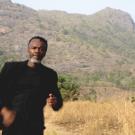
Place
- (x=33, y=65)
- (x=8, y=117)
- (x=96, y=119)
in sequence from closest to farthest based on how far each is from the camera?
(x=8, y=117), (x=33, y=65), (x=96, y=119)

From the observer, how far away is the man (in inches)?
152

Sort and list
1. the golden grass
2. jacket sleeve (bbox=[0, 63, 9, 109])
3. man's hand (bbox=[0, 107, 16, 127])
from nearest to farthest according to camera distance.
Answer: man's hand (bbox=[0, 107, 16, 127]) < jacket sleeve (bbox=[0, 63, 9, 109]) < the golden grass

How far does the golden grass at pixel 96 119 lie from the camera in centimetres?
810

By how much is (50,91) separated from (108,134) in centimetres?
609

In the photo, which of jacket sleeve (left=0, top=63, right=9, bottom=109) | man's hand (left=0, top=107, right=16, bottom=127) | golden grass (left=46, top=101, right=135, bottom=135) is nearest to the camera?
man's hand (left=0, top=107, right=16, bottom=127)

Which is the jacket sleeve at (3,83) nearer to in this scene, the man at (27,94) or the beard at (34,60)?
the man at (27,94)

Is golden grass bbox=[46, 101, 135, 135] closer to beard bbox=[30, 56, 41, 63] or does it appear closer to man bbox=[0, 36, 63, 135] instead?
man bbox=[0, 36, 63, 135]

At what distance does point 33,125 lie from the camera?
3906 millimetres

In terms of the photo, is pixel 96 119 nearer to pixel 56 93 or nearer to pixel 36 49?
pixel 56 93

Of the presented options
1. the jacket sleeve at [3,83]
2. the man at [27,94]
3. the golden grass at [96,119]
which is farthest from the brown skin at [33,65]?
the golden grass at [96,119]

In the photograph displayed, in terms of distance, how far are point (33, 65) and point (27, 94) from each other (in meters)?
0.25

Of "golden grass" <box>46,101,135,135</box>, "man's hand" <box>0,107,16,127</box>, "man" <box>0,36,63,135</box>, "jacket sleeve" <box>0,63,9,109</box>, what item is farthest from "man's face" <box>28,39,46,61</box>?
"golden grass" <box>46,101,135,135</box>

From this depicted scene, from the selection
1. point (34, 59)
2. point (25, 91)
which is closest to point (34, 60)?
point (34, 59)

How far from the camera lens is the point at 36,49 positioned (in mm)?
3990
